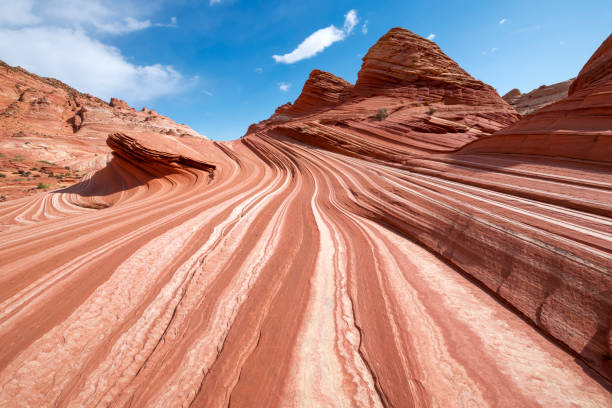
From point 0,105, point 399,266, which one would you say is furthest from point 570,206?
point 0,105

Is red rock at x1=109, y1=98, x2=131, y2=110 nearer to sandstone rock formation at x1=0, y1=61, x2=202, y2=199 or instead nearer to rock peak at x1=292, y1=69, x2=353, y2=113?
sandstone rock formation at x1=0, y1=61, x2=202, y2=199

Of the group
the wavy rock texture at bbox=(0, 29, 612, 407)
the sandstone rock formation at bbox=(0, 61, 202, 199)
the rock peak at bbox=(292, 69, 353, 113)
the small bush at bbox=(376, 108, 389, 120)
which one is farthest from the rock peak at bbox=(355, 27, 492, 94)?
the sandstone rock formation at bbox=(0, 61, 202, 199)

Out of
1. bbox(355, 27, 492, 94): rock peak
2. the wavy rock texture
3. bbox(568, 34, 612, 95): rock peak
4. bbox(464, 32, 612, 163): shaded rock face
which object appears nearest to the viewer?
the wavy rock texture

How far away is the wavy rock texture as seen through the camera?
118 centimetres

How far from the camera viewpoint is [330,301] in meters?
1.81

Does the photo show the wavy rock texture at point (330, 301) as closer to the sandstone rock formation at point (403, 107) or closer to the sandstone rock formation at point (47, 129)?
the sandstone rock formation at point (403, 107)

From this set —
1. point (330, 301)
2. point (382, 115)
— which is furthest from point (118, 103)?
point (330, 301)

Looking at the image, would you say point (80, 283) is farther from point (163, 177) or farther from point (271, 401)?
point (163, 177)

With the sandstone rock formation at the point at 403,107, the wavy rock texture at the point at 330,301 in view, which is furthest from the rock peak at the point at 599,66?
the sandstone rock formation at the point at 403,107

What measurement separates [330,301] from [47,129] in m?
47.9

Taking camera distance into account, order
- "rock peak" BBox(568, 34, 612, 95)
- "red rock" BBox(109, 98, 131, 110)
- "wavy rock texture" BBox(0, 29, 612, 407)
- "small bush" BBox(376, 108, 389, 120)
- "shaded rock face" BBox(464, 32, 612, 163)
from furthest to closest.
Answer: "red rock" BBox(109, 98, 131, 110) → "small bush" BBox(376, 108, 389, 120) → "rock peak" BBox(568, 34, 612, 95) → "shaded rock face" BBox(464, 32, 612, 163) → "wavy rock texture" BBox(0, 29, 612, 407)

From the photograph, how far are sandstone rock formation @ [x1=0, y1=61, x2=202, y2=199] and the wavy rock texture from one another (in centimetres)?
1441

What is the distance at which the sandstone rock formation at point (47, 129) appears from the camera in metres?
15.0

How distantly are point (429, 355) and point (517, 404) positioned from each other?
0.43 metres
